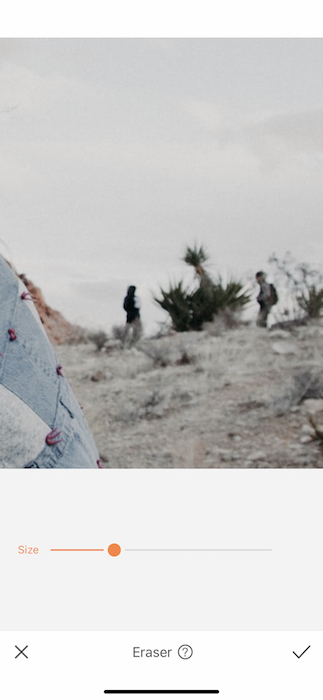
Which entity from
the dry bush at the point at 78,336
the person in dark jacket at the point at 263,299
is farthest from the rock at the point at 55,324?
the person in dark jacket at the point at 263,299

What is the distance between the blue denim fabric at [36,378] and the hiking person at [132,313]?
371 mm

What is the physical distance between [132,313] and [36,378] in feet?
1.57

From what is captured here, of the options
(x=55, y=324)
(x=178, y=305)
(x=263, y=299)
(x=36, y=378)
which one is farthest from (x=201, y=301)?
(x=36, y=378)

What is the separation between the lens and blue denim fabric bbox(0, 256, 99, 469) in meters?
1.32

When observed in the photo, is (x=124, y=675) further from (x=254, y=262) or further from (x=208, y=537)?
(x=254, y=262)

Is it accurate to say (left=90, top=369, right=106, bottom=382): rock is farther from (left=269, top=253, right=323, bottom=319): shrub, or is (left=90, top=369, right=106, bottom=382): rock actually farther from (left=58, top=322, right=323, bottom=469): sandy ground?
(left=269, top=253, right=323, bottom=319): shrub

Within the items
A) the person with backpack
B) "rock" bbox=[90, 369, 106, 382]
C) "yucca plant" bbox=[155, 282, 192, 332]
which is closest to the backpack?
the person with backpack

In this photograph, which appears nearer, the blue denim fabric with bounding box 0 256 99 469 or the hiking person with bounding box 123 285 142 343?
the blue denim fabric with bounding box 0 256 99 469

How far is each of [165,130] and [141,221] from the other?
23cm

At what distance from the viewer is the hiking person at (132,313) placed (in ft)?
5.70

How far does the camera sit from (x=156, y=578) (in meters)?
1.29

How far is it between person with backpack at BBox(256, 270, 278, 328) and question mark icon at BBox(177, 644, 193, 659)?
0.87 metres

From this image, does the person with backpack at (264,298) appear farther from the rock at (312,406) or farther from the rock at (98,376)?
the rock at (98,376)

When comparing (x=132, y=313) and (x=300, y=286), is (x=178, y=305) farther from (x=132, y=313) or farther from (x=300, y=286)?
(x=300, y=286)
